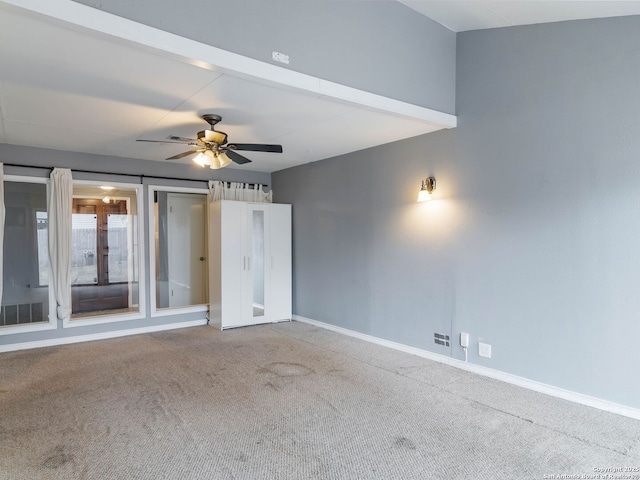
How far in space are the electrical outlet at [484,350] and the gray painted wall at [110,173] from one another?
4169 millimetres

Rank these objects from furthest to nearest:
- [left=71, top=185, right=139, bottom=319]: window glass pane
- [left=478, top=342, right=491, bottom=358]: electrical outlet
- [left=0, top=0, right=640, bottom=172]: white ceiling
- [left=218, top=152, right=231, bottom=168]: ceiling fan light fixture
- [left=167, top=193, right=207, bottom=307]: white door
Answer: [left=167, top=193, right=207, bottom=307]: white door, [left=71, top=185, right=139, bottom=319]: window glass pane, [left=218, top=152, right=231, bottom=168]: ceiling fan light fixture, [left=478, top=342, right=491, bottom=358]: electrical outlet, [left=0, top=0, right=640, bottom=172]: white ceiling

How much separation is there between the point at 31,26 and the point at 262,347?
3750 millimetres

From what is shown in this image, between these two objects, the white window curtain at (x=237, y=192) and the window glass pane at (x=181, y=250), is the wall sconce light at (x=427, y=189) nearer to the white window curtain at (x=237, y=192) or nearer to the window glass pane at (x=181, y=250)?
the white window curtain at (x=237, y=192)

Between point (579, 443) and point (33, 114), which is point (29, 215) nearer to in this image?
point (33, 114)

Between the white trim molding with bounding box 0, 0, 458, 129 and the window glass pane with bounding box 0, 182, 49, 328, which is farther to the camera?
the window glass pane with bounding box 0, 182, 49, 328

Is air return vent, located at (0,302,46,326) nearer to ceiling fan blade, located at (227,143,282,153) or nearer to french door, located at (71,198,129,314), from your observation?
french door, located at (71,198,129,314)

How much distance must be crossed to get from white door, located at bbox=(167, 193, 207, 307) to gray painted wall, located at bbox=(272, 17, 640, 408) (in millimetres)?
3354

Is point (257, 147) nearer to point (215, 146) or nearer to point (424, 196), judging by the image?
point (215, 146)

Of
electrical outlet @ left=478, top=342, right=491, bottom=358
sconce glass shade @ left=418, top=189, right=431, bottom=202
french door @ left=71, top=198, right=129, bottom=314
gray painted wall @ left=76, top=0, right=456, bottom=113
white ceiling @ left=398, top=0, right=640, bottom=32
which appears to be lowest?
electrical outlet @ left=478, top=342, right=491, bottom=358

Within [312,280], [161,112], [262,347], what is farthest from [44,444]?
[312,280]

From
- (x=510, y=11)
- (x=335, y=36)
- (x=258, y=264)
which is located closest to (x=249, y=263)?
(x=258, y=264)

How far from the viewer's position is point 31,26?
217 cm

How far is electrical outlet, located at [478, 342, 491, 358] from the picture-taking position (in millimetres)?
3779

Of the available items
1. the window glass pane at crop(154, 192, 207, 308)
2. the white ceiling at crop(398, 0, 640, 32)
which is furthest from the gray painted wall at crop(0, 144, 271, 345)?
the white ceiling at crop(398, 0, 640, 32)
